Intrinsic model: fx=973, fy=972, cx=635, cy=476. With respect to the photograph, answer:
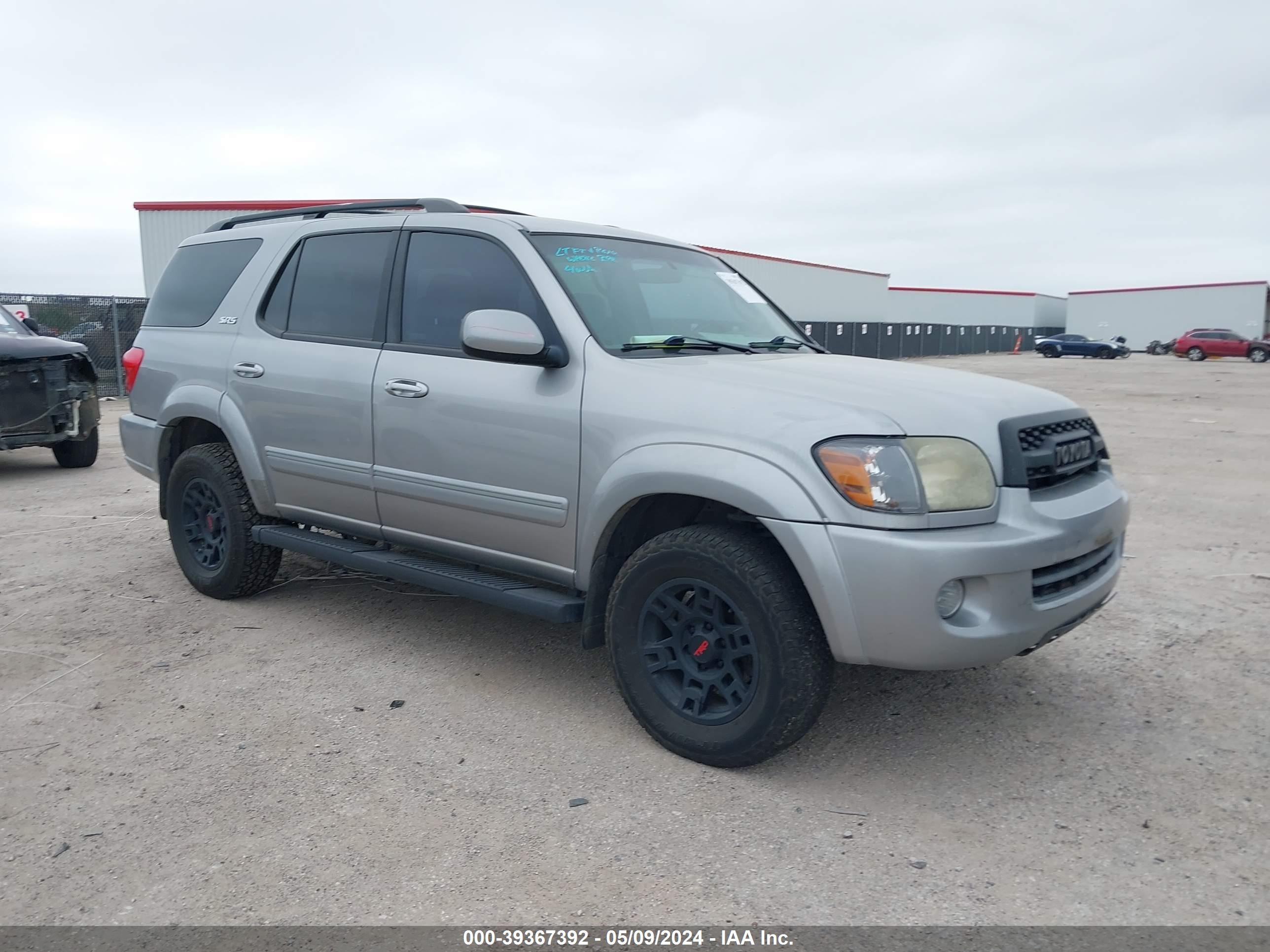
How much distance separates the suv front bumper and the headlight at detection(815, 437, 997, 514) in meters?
0.08

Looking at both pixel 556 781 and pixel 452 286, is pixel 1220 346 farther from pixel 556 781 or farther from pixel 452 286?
pixel 556 781

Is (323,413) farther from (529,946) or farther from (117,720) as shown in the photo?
(529,946)

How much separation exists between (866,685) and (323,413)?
267 cm

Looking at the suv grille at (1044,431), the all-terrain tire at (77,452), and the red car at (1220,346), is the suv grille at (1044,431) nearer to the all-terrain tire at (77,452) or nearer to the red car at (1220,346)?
the all-terrain tire at (77,452)

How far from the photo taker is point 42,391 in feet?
29.6

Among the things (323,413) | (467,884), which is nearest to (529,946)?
(467,884)

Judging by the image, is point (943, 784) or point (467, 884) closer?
point (467, 884)

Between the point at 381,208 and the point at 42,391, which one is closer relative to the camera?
the point at 381,208

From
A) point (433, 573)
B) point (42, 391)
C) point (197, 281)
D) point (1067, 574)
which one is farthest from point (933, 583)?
point (42, 391)

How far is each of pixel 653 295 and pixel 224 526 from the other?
257 centimetres

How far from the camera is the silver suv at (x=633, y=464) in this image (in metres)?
2.98

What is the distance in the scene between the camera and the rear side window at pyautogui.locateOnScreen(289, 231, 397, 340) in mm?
4402

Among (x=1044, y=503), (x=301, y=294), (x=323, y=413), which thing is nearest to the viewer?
(x=1044, y=503)

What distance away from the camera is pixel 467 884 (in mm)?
2648
